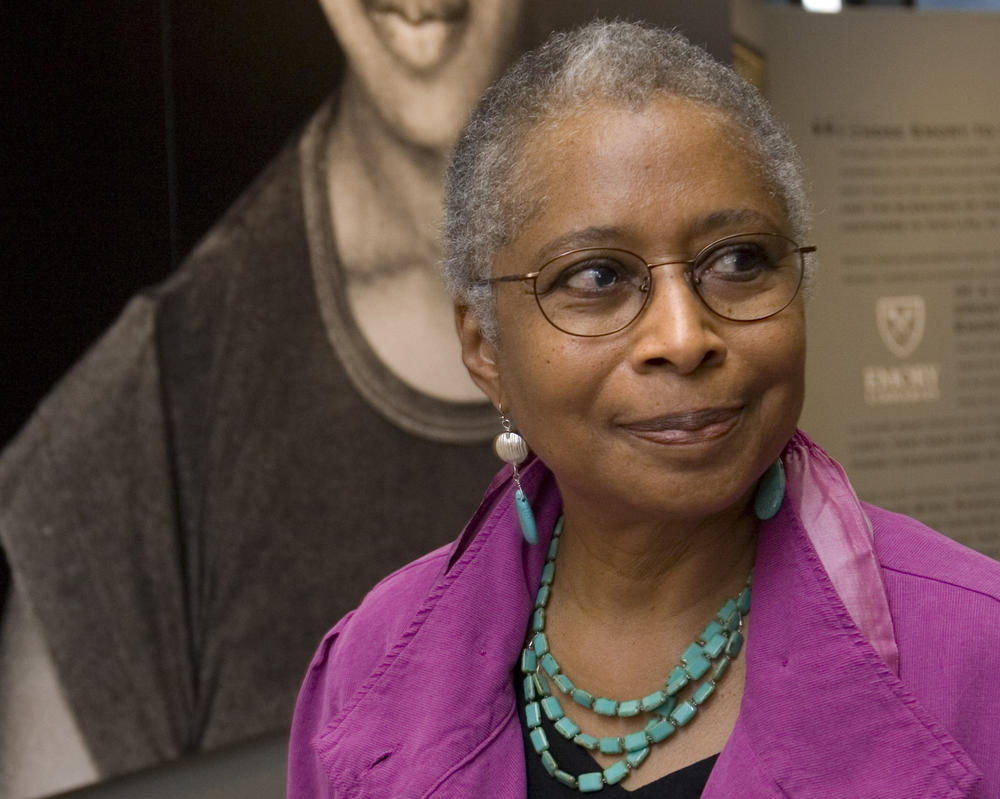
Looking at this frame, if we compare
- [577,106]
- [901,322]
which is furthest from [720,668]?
[901,322]

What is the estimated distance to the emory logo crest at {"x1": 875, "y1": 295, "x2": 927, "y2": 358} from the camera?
4164 millimetres

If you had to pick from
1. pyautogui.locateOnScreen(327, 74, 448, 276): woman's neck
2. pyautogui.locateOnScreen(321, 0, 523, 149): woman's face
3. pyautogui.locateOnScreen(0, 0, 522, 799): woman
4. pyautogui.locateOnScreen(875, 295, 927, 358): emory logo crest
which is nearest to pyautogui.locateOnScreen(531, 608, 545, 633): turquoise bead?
pyautogui.locateOnScreen(0, 0, 522, 799): woman

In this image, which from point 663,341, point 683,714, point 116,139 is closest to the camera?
point 663,341

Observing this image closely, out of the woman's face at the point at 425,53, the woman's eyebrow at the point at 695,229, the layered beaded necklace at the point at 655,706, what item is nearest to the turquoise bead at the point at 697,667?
the layered beaded necklace at the point at 655,706

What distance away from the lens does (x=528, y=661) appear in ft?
5.08

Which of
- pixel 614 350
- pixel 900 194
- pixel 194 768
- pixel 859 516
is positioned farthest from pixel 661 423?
pixel 900 194

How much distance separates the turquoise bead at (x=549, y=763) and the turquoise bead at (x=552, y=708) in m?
0.05

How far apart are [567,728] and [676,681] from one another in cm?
17

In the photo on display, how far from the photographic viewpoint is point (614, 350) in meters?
1.27

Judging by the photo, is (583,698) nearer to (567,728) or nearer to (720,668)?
(567,728)

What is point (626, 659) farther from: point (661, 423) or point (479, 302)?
point (479, 302)

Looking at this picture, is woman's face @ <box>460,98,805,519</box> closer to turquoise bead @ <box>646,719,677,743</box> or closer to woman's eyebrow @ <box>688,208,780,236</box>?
woman's eyebrow @ <box>688,208,780,236</box>

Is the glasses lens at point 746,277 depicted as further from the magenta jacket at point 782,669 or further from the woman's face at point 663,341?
the magenta jacket at point 782,669

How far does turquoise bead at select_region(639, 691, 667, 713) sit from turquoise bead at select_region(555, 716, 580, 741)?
103 millimetres
